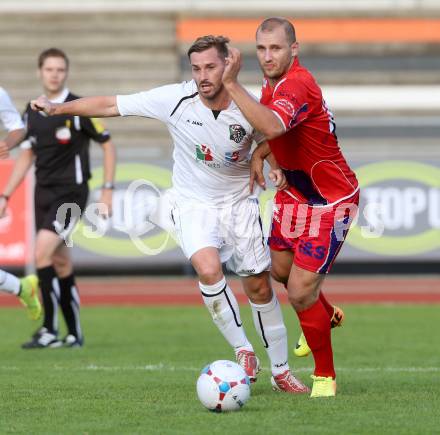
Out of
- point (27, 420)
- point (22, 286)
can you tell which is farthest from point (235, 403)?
point (22, 286)

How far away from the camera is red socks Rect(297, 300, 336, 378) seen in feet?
23.8

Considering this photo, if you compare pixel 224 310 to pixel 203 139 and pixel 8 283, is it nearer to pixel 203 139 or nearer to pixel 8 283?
pixel 203 139

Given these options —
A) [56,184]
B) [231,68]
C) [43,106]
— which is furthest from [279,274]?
[56,184]

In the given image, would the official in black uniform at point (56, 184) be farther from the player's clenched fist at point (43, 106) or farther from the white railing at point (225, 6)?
the white railing at point (225, 6)

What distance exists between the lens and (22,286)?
10242 millimetres

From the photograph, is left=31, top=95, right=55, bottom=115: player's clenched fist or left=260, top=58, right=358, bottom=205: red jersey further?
left=31, top=95, right=55, bottom=115: player's clenched fist

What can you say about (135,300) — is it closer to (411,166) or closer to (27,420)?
(411,166)

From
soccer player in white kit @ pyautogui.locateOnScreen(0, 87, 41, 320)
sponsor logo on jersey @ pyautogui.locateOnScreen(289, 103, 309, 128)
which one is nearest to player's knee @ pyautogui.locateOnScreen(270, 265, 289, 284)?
sponsor logo on jersey @ pyautogui.locateOnScreen(289, 103, 309, 128)

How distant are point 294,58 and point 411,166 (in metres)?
11.2

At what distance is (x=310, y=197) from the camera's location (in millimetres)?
7355

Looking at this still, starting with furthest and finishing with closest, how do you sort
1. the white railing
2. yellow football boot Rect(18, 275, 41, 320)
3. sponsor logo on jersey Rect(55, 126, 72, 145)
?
1. the white railing
2. sponsor logo on jersey Rect(55, 126, 72, 145)
3. yellow football boot Rect(18, 275, 41, 320)

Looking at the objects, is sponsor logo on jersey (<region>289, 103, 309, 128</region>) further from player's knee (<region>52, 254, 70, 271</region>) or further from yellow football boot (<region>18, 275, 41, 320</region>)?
player's knee (<region>52, 254, 70, 271</region>)

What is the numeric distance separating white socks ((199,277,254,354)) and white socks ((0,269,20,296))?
3043 mm

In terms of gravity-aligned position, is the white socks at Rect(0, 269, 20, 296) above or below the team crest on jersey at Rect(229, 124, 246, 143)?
below
